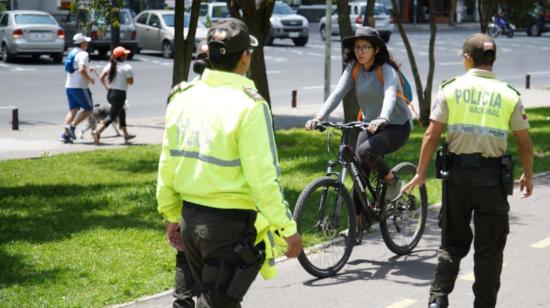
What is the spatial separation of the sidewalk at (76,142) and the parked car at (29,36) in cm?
1275

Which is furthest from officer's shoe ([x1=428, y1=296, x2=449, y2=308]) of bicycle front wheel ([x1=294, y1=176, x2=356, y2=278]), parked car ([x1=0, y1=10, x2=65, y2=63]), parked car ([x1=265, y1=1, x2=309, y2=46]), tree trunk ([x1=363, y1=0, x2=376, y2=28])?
parked car ([x1=265, y1=1, x2=309, y2=46])

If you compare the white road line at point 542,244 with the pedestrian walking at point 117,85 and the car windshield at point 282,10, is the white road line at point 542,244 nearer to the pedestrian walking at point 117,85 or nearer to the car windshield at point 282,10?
the pedestrian walking at point 117,85

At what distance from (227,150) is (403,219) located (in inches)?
152

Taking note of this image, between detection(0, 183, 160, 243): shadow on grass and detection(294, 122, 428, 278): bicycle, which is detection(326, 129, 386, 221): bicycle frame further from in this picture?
detection(0, 183, 160, 243): shadow on grass

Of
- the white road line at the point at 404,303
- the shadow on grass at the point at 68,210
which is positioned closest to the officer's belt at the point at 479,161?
the white road line at the point at 404,303

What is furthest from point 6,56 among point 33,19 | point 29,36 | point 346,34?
point 346,34

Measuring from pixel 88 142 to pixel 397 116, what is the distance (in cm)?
933

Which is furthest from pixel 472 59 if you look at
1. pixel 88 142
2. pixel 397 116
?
pixel 88 142

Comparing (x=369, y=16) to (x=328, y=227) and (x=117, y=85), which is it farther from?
(x=328, y=227)

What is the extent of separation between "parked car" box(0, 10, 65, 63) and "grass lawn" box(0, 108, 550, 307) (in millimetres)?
16672

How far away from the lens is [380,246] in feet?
25.3

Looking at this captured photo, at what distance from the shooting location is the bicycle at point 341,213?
21.8 feet

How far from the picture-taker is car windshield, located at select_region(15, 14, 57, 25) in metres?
30.0

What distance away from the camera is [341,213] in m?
6.88
